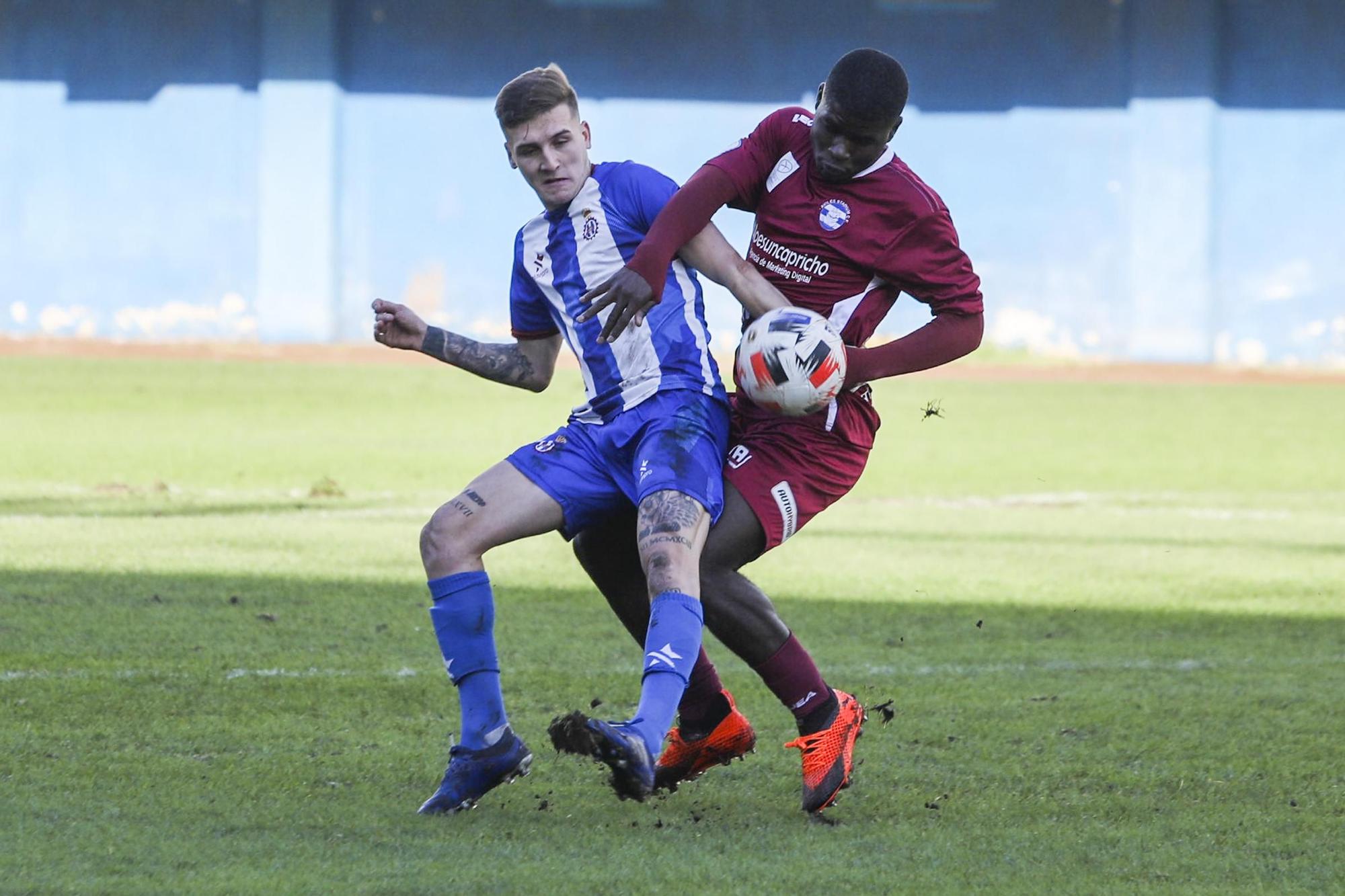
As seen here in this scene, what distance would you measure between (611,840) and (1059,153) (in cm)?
2747

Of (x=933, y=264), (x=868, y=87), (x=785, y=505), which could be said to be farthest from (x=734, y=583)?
(x=868, y=87)

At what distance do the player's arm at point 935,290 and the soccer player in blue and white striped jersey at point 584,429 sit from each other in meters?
0.32

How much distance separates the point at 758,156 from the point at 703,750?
1553mm

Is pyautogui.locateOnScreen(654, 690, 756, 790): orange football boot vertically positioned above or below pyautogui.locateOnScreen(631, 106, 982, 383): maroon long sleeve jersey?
below

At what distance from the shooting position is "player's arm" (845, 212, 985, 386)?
4.25 metres

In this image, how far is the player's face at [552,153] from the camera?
4324 millimetres

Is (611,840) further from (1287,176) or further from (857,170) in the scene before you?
(1287,176)

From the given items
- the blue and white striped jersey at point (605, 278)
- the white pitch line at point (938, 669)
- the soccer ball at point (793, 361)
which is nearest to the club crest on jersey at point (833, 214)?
the soccer ball at point (793, 361)

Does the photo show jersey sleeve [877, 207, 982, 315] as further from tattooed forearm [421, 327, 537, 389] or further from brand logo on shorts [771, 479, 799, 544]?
tattooed forearm [421, 327, 537, 389]

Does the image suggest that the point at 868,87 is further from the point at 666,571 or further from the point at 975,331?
the point at 666,571

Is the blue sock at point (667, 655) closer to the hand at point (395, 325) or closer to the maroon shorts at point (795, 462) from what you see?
the maroon shorts at point (795, 462)

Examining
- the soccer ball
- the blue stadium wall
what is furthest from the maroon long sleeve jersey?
the blue stadium wall

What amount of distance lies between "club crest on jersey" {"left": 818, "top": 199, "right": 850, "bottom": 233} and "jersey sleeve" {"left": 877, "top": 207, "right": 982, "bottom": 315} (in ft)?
0.44

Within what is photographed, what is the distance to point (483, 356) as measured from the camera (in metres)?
4.64
